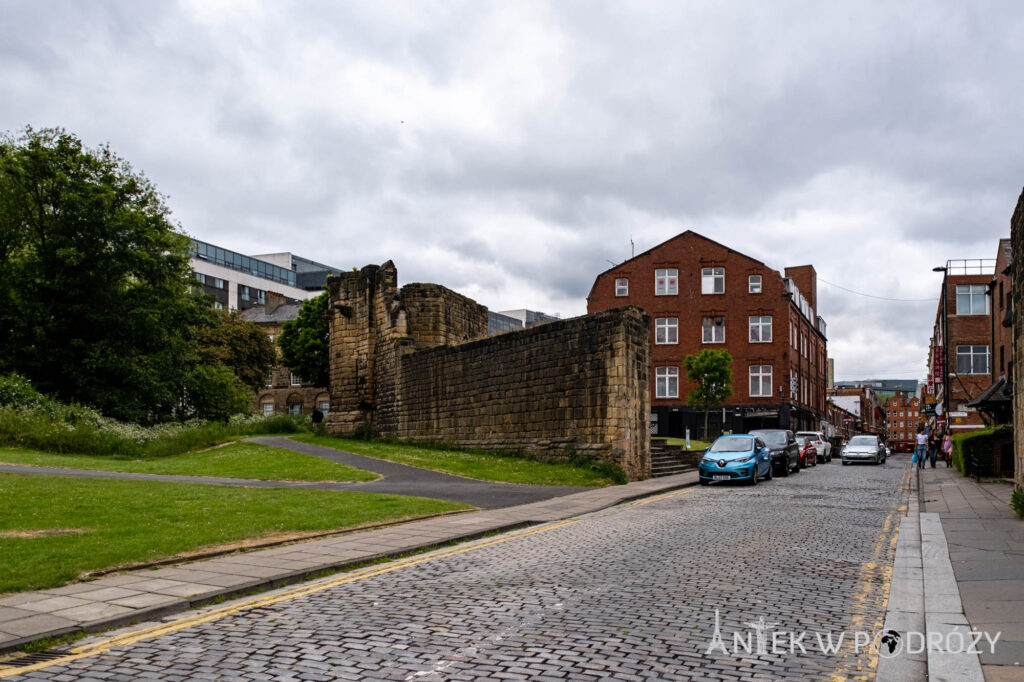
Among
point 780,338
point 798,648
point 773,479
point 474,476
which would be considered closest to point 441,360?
point 474,476

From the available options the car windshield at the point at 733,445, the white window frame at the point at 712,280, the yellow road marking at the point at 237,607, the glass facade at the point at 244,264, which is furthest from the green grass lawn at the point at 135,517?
the glass facade at the point at 244,264

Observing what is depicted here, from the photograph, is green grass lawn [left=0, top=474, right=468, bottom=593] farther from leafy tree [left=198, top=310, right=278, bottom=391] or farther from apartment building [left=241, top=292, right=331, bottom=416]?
apartment building [left=241, top=292, right=331, bottom=416]

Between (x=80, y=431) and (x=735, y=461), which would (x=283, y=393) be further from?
(x=735, y=461)

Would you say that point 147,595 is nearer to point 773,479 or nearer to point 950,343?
point 773,479

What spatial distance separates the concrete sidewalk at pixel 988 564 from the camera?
196 inches

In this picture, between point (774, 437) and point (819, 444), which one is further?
point (819, 444)

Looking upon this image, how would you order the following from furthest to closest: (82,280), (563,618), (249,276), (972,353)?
(249,276) < (972,353) < (82,280) < (563,618)

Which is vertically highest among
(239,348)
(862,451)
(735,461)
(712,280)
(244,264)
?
(244,264)

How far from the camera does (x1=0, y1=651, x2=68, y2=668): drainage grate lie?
16.1ft

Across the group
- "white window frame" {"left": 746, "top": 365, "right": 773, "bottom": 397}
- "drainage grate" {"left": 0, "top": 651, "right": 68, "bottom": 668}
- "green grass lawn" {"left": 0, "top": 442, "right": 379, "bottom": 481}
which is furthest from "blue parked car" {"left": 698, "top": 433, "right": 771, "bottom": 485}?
"white window frame" {"left": 746, "top": 365, "right": 773, "bottom": 397}

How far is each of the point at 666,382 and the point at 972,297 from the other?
20708mm

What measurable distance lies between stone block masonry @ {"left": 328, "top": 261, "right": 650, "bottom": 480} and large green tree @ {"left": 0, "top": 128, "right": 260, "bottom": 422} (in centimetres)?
821

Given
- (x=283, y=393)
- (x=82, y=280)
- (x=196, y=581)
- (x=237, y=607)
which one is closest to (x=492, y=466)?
(x=196, y=581)

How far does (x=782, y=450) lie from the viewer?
2650 centimetres
